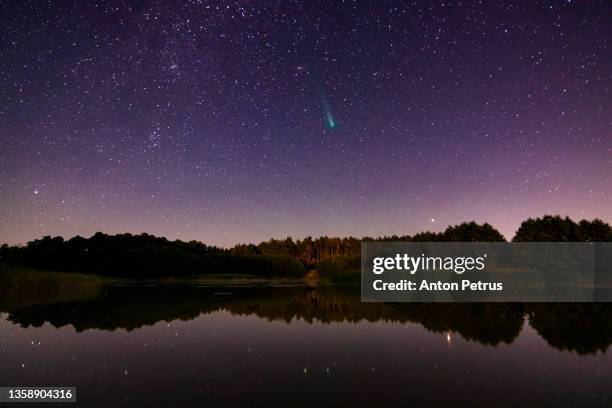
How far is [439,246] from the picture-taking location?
6550 centimetres

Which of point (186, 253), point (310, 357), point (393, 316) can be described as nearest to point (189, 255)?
point (186, 253)

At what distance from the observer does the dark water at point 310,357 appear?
6148 mm

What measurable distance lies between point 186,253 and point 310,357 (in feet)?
152

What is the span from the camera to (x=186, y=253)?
52250mm

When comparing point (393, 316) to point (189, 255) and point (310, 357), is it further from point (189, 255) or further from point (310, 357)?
point (189, 255)

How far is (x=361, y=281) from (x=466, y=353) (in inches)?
1063

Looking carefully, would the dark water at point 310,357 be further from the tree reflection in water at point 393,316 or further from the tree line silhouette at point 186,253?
the tree line silhouette at point 186,253

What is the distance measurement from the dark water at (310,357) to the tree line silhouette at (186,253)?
19.3 metres

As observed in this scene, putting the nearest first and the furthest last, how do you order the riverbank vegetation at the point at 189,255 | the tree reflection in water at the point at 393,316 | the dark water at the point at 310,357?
the dark water at the point at 310,357, the tree reflection in water at the point at 393,316, the riverbank vegetation at the point at 189,255

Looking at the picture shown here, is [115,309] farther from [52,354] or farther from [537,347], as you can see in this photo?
[537,347]

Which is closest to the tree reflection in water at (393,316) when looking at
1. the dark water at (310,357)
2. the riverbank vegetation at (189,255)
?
the dark water at (310,357)

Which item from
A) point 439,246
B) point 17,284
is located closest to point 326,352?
point 17,284

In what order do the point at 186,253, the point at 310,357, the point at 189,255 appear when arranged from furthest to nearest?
the point at 186,253, the point at 189,255, the point at 310,357

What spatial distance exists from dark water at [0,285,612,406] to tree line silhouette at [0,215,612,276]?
19.3 metres
